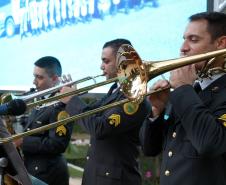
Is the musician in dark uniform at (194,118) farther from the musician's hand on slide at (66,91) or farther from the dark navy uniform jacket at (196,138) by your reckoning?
the musician's hand on slide at (66,91)

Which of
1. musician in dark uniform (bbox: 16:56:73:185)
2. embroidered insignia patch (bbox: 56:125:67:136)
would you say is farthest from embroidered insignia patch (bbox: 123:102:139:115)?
embroidered insignia patch (bbox: 56:125:67:136)

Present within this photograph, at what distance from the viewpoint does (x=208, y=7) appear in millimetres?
3535

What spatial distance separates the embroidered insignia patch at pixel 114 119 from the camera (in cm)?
260

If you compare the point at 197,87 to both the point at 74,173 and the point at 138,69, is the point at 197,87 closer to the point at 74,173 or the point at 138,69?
the point at 138,69

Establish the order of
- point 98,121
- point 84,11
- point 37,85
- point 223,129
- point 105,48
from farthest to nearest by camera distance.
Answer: point 84,11, point 37,85, point 105,48, point 98,121, point 223,129

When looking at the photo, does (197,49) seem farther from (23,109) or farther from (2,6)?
(2,6)

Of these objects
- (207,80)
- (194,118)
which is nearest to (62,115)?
(207,80)

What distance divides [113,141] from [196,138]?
0.96m

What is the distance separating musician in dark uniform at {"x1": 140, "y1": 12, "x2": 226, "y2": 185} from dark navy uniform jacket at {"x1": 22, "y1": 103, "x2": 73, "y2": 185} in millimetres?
1126

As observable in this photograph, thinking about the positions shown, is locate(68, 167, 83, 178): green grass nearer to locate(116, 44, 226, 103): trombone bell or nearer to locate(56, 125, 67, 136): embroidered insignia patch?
locate(56, 125, 67, 136): embroidered insignia patch

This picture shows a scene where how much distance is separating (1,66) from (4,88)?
39 centimetres

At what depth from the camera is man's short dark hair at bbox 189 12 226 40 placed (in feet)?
6.72

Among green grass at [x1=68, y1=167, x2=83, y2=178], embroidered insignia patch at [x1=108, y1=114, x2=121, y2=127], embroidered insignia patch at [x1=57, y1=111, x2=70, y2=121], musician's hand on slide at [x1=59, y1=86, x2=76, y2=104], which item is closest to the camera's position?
embroidered insignia patch at [x1=108, y1=114, x2=121, y2=127]

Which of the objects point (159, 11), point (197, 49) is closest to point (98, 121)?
→ point (197, 49)
